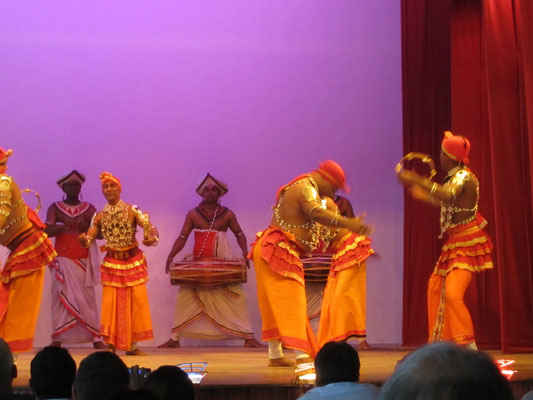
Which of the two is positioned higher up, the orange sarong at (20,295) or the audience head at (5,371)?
the orange sarong at (20,295)

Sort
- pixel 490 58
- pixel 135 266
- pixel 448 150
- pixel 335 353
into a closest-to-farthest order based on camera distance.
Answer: pixel 335 353, pixel 448 150, pixel 490 58, pixel 135 266

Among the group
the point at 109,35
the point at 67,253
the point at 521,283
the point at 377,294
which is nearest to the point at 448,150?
the point at 521,283

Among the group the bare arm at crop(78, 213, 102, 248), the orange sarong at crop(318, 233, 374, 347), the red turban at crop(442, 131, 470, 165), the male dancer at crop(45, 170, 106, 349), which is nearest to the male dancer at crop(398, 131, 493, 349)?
the red turban at crop(442, 131, 470, 165)

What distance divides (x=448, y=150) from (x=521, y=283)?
1359mm

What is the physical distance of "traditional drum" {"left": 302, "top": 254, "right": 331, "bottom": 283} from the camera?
768 centimetres

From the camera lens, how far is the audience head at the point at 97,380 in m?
2.34

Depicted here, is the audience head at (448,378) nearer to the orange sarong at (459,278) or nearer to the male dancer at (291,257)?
the male dancer at (291,257)

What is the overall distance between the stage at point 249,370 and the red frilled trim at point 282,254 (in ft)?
2.08

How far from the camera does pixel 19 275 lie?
18.0ft

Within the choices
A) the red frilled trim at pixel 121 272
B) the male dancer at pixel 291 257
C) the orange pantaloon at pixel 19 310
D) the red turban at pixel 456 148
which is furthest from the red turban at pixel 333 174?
the red frilled trim at pixel 121 272

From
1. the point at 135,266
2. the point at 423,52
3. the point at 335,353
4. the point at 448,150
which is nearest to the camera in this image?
the point at 335,353

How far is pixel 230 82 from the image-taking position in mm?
8922

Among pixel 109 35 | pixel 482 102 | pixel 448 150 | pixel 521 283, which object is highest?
pixel 109 35

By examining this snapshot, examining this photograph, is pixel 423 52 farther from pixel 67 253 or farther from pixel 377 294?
pixel 67 253
